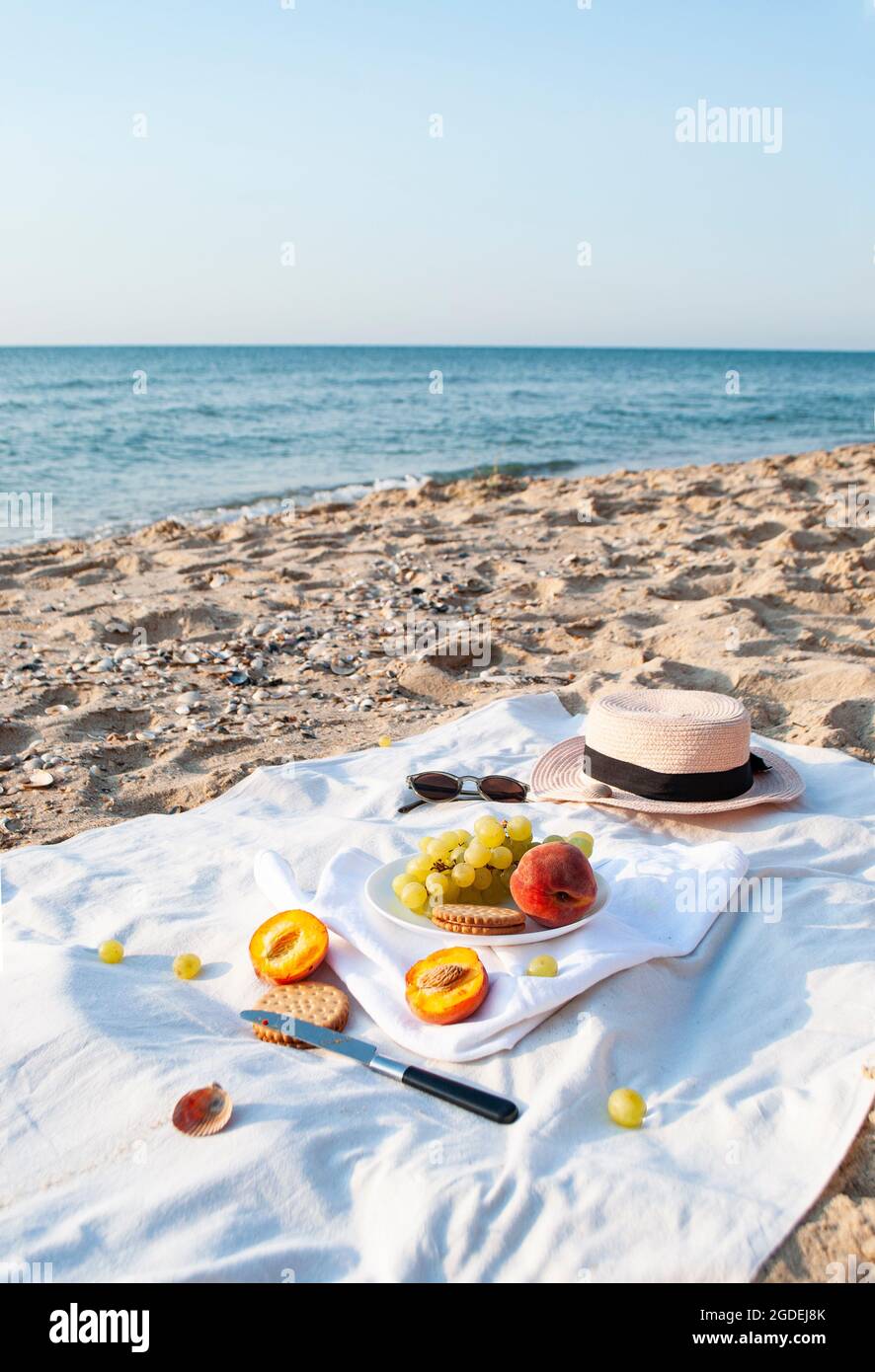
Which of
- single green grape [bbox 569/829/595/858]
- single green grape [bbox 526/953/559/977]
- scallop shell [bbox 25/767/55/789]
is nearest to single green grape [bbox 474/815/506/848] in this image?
single green grape [bbox 569/829/595/858]

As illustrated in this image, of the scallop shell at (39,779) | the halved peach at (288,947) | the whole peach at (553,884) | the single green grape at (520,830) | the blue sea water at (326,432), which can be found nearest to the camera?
the whole peach at (553,884)

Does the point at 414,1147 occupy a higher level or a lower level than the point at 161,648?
lower

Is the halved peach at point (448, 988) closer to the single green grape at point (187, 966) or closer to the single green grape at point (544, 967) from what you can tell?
the single green grape at point (544, 967)

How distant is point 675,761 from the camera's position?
3266 mm

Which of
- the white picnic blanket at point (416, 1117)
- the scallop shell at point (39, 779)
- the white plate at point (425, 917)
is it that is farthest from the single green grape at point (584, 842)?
the scallop shell at point (39, 779)

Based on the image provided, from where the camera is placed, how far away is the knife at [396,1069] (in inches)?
78.6

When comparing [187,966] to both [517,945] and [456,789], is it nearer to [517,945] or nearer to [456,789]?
[517,945]

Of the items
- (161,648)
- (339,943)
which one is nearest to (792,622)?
(161,648)

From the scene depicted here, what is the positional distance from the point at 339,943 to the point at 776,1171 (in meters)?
1.12

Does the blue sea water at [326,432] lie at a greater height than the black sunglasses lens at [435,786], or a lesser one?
greater

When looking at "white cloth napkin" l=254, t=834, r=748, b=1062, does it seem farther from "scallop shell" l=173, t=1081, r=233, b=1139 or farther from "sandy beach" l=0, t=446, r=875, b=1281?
"sandy beach" l=0, t=446, r=875, b=1281

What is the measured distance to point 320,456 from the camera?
53.7ft

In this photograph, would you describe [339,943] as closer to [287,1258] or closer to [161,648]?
[287,1258]

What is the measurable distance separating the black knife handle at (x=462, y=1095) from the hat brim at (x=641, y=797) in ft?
4.78
